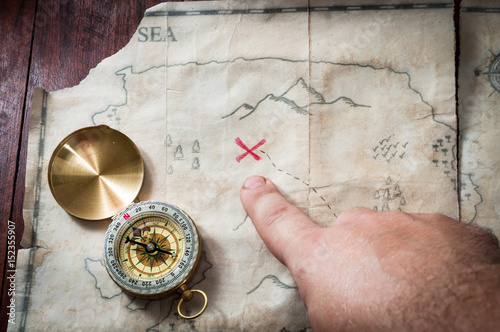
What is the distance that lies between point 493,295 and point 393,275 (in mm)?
113

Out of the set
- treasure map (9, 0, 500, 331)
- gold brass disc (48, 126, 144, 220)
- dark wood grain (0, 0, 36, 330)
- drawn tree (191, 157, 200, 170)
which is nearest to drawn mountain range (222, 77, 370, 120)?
treasure map (9, 0, 500, 331)

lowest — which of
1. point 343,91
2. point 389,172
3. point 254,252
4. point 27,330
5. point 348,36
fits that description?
point 27,330

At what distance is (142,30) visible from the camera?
0.87 meters

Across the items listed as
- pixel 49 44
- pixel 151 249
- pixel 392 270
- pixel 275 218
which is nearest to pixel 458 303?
pixel 392 270

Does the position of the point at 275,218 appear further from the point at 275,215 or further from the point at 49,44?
the point at 49,44

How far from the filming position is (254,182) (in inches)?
31.7

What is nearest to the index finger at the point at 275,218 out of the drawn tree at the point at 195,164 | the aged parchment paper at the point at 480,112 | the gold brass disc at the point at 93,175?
the drawn tree at the point at 195,164

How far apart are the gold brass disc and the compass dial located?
59 mm

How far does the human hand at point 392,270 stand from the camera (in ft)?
1.24

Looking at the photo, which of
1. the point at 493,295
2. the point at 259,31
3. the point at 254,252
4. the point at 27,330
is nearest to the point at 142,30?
the point at 259,31

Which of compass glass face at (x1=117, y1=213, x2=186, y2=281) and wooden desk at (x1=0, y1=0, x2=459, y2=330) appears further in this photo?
wooden desk at (x1=0, y1=0, x2=459, y2=330)

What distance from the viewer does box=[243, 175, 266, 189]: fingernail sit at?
2.63 feet

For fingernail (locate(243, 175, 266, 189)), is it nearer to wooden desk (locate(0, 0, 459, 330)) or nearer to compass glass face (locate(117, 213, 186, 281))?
compass glass face (locate(117, 213, 186, 281))

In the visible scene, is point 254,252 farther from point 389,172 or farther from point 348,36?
point 348,36
